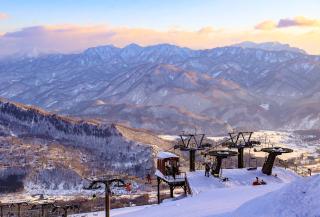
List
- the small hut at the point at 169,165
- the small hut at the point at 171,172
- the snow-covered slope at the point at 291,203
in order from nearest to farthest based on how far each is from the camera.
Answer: the snow-covered slope at the point at 291,203 → the small hut at the point at 171,172 → the small hut at the point at 169,165

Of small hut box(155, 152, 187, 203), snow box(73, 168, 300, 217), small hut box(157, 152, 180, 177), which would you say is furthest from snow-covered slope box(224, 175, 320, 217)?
small hut box(157, 152, 180, 177)

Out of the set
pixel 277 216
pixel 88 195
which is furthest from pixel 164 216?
pixel 88 195

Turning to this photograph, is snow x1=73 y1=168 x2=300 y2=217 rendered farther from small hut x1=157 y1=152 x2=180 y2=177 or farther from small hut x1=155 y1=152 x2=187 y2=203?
small hut x1=157 y1=152 x2=180 y2=177

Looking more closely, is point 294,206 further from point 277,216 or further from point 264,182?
point 264,182

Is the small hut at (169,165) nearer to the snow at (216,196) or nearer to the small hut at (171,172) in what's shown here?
the small hut at (171,172)

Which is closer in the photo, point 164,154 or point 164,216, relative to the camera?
point 164,216

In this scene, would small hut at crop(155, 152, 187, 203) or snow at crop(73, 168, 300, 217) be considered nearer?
snow at crop(73, 168, 300, 217)

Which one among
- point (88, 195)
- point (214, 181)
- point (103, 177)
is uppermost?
point (103, 177)

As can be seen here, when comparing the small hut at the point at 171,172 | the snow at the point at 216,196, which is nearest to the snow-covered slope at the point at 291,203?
the snow at the point at 216,196

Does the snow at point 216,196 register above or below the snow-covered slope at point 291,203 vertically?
below
